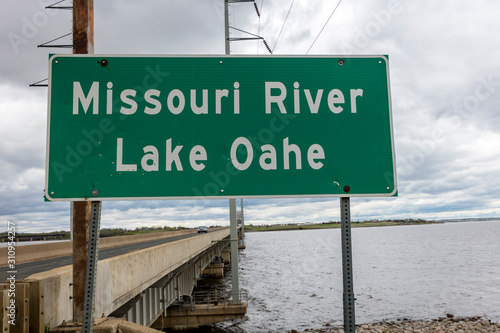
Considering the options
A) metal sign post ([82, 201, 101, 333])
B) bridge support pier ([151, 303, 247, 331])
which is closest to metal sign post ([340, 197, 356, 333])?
metal sign post ([82, 201, 101, 333])

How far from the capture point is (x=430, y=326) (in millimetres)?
23469

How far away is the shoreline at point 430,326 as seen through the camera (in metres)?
21.9

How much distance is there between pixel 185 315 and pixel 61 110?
17949 mm

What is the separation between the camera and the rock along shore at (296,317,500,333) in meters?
Answer: 21.8

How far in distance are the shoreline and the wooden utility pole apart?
19.6m

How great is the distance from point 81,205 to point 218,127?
1929 millimetres

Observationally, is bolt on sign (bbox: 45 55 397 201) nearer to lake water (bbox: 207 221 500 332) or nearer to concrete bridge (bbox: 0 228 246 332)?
concrete bridge (bbox: 0 228 246 332)

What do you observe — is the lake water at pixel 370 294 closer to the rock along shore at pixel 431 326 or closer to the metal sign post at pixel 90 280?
the rock along shore at pixel 431 326

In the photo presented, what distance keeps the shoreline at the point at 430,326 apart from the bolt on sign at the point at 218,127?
20285 millimetres

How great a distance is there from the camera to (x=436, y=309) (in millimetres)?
29469

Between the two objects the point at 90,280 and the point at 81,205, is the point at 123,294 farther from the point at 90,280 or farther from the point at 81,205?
the point at 90,280

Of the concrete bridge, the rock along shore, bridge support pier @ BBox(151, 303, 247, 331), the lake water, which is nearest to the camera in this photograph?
the concrete bridge

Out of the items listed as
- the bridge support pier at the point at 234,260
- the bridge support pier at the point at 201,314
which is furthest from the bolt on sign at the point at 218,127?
the bridge support pier at the point at 201,314

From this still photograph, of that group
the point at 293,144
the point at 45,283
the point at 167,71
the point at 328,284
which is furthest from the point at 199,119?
the point at 328,284
